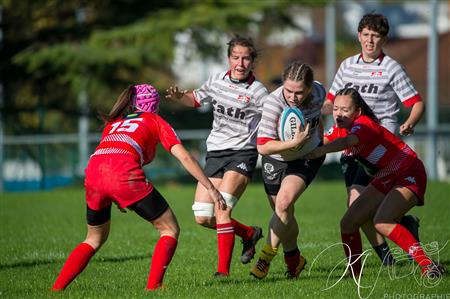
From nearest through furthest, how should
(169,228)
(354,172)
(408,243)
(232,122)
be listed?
(169,228), (408,243), (232,122), (354,172)

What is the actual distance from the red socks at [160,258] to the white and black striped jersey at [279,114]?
1210mm

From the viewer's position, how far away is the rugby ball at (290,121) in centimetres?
672

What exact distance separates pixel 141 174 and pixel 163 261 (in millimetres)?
646

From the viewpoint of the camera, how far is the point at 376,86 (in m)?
7.97

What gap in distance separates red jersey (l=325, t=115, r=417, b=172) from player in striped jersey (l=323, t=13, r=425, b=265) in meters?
0.63

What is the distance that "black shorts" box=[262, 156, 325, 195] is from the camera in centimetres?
729

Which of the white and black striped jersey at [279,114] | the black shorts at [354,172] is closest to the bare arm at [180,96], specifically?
the white and black striped jersey at [279,114]

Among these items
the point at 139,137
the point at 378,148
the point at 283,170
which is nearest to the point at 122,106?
the point at 139,137

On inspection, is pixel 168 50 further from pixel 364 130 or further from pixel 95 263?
pixel 364 130

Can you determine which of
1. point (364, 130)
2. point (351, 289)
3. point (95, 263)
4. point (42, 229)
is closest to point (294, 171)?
point (364, 130)

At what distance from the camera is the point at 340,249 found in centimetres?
916

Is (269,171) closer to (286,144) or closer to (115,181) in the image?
(286,144)

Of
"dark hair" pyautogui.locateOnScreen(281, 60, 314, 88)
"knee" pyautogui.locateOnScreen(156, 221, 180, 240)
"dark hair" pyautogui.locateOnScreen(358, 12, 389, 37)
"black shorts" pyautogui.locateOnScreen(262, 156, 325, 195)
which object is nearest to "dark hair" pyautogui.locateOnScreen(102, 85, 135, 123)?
"knee" pyautogui.locateOnScreen(156, 221, 180, 240)

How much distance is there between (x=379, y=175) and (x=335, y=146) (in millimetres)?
605
